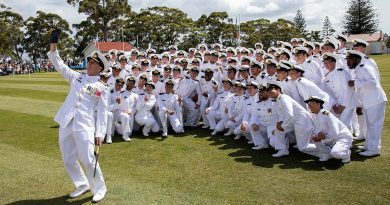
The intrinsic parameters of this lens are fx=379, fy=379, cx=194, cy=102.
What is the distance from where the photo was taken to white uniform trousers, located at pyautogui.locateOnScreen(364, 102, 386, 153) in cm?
780

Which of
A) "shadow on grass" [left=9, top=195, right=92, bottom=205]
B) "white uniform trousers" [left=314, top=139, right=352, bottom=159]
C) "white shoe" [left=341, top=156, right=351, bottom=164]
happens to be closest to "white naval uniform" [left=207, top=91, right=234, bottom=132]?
"white uniform trousers" [left=314, top=139, right=352, bottom=159]

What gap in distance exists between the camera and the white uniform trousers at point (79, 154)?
18.9ft

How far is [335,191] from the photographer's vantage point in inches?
239

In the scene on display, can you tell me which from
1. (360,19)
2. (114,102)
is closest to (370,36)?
(360,19)

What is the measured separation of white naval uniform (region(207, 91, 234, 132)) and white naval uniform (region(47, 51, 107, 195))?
5071 mm

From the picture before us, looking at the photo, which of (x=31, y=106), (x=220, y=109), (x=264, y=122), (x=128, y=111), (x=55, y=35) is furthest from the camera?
(x=31, y=106)

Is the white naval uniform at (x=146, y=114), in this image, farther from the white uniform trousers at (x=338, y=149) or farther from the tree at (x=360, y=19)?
the tree at (x=360, y=19)

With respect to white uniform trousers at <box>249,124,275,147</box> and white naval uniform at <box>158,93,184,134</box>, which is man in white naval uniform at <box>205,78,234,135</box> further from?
white uniform trousers at <box>249,124,275,147</box>

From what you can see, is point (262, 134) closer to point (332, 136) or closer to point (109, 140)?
point (332, 136)

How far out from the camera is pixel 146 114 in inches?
433

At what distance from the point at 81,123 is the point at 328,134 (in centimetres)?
479

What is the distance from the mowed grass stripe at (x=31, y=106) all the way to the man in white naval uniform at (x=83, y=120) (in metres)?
8.70

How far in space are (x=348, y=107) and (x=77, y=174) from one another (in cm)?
600

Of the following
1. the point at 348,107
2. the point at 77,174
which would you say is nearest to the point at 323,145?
the point at 348,107
